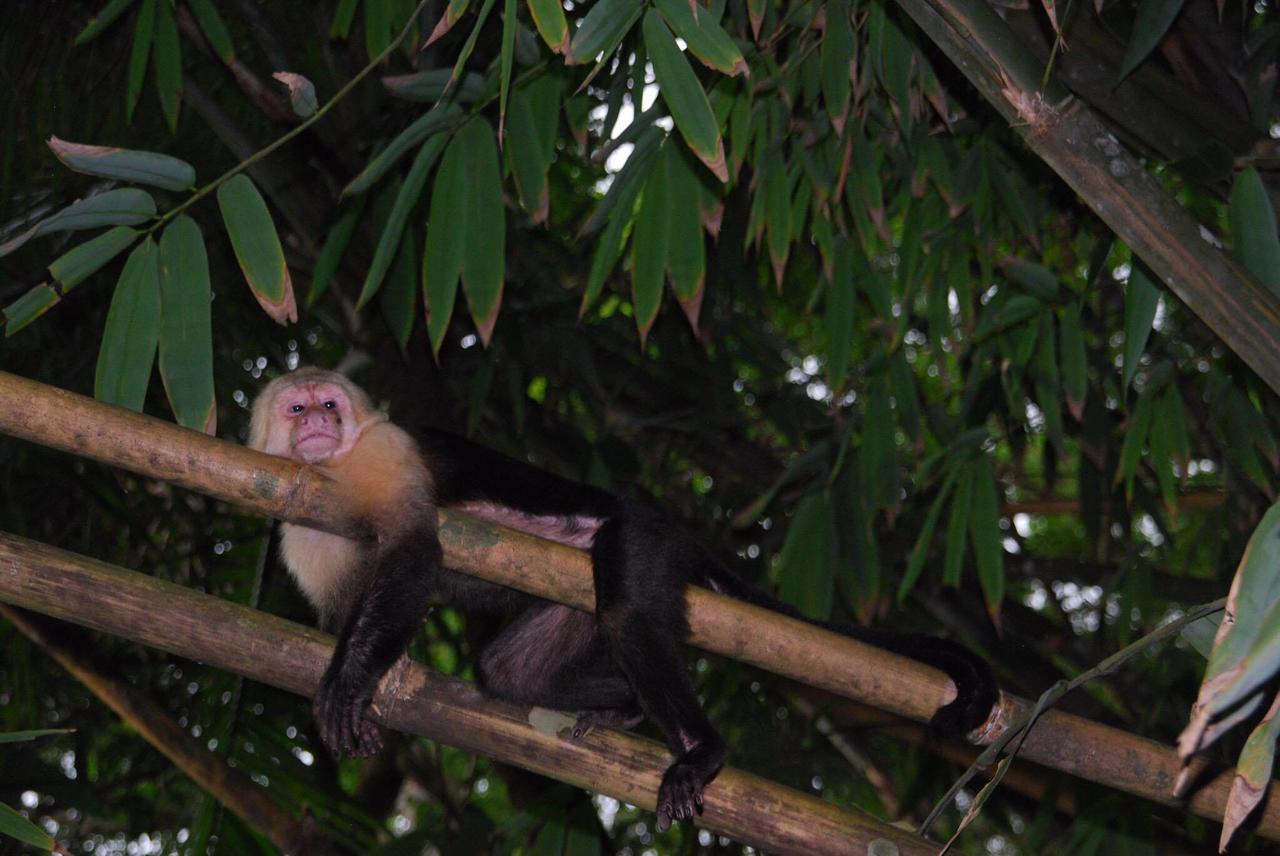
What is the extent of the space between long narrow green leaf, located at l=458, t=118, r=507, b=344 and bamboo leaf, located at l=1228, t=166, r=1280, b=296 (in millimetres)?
1233

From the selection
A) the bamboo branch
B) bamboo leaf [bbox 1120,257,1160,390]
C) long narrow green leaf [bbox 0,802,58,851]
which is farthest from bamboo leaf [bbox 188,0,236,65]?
bamboo leaf [bbox 1120,257,1160,390]

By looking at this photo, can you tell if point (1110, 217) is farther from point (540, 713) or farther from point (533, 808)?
point (533, 808)

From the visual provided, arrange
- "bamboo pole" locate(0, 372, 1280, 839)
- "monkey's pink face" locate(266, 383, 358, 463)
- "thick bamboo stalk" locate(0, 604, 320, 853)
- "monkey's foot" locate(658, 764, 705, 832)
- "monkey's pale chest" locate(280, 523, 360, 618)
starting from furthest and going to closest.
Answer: "thick bamboo stalk" locate(0, 604, 320, 853) → "monkey's pale chest" locate(280, 523, 360, 618) → "monkey's pink face" locate(266, 383, 358, 463) → "monkey's foot" locate(658, 764, 705, 832) → "bamboo pole" locate(0, 372, 1280, 839)

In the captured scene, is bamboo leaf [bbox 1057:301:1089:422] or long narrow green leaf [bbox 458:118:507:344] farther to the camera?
bamboo leaf [bbox 1057:301:1089:422]

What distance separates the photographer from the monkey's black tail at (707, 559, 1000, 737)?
227cm

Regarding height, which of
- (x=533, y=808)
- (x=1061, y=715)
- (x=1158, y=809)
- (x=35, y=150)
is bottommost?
(x=533, y=808)

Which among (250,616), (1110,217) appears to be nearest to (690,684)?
(250,616)

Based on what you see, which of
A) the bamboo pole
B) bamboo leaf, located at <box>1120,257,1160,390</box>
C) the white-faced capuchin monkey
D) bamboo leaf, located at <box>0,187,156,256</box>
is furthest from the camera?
bamboo leaf, located at <box>1120,257,1160,390</box>

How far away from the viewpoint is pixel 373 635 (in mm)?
2420

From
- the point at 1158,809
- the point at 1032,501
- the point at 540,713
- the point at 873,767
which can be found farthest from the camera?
the point at 1032,501

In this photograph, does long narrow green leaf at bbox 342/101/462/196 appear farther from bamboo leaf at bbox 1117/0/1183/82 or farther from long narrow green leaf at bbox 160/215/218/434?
bamboo leaf at bbox 1117/0/1183/82

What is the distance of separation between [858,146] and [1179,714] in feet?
6.71

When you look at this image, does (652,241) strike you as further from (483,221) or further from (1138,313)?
(1138,313)

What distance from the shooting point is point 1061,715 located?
7.13ft
